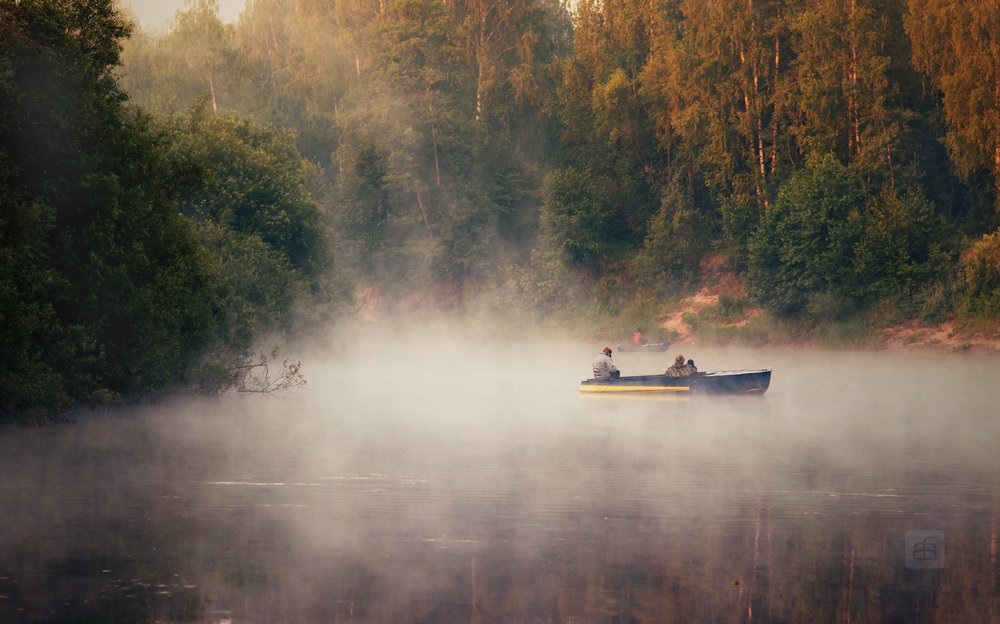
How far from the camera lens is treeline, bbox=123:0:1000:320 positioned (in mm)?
79188

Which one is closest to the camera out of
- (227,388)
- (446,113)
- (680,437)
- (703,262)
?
(680,437)

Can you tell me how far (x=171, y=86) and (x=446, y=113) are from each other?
25.5m

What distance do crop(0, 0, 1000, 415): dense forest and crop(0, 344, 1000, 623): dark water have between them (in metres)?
4.85

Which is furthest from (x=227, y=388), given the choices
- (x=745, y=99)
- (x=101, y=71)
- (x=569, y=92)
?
(x=569, y=92)

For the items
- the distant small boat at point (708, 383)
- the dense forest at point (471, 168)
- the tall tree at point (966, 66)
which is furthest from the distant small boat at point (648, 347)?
the distant small boat at point (708, 383)

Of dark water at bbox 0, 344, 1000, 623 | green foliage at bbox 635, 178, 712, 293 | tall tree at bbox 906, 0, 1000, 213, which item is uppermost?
tall tree at bbox 906, 0, 1000, 213

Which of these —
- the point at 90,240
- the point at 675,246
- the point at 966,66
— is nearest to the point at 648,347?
the point at 675,246

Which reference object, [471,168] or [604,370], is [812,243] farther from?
[604,370]

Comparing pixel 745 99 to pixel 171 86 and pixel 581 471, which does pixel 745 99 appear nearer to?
pixel 171 86

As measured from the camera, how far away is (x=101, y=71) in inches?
1662

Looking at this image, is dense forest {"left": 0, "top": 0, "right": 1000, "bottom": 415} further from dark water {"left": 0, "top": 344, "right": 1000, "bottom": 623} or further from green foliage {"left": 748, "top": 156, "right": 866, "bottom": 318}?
dark water {"left": 0, "top": 344, "right": 1000, "bottom": 623}

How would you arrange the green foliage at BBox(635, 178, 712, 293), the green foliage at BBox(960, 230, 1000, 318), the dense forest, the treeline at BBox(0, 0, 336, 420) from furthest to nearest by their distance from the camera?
the green foliage at BBox(635, 178, 712, 293), the green foliage at BBox(960, 230, 1000, 318), the dense forest, the treeline at BBox(0, 0, 336, 420)

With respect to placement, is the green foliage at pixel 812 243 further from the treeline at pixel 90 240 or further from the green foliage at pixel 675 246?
the treeline at pixel 90 240

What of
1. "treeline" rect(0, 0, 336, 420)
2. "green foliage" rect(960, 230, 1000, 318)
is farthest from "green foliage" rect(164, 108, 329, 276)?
"green foliage" rect(960, 230, 1000, 318)
